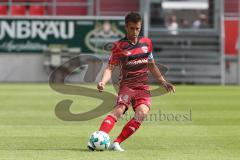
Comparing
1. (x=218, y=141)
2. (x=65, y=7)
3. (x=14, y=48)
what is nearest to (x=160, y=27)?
(x=65, y=7)

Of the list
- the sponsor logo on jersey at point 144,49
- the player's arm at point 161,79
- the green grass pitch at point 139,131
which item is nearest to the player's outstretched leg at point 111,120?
the green grass pitch at point 139,131

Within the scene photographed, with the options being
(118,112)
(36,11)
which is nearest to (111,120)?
(118,112)

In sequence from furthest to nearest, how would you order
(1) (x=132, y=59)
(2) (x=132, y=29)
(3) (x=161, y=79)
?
(3) (x=161, y=79), (1) (x=132, y=59), (2) (x=132, y=29)

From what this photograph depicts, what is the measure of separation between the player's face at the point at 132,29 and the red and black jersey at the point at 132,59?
0.47ft

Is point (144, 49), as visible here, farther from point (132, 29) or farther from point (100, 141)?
point (100, 141)

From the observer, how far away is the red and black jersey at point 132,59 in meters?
11.6

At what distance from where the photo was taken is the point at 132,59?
11609 millimetres

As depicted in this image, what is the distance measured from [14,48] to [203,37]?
8.55 metres

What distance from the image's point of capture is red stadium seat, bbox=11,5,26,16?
35.3 metres

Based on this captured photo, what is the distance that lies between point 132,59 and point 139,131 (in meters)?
2.95

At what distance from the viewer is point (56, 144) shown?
12086 mm

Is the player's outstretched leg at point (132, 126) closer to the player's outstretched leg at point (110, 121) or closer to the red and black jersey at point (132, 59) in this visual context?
the player's outstretched leg at point (110, 121)

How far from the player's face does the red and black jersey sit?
0.14 meters

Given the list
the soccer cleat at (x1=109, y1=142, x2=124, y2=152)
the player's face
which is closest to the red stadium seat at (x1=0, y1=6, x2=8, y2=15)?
the player's face
